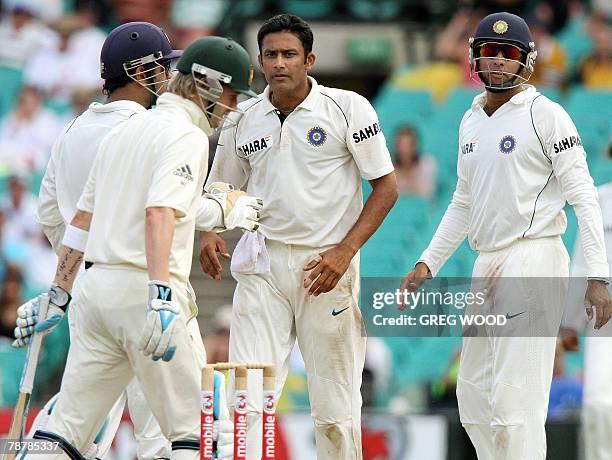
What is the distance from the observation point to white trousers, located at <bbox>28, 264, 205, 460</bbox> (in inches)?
192

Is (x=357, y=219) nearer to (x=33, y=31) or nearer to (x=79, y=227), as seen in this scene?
(x=79, y=227)

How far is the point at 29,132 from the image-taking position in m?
12.6

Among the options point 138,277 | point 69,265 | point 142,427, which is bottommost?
point 142,427

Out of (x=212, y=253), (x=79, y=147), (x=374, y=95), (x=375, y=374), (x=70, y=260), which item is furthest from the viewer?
(x=374, y=95)

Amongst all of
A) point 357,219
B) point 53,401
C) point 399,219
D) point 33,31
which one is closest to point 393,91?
point 399,219

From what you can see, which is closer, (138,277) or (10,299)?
(138,277)

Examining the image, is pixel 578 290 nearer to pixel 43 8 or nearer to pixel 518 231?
pixel 518 231

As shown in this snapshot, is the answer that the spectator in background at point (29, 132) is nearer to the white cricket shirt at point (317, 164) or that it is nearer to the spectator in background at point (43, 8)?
the spectator in background at point (43, 8)

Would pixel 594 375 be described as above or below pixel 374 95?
below

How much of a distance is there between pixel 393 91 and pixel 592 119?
2.01 metres

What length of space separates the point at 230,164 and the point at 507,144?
1.38 meters

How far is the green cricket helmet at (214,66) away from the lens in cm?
518

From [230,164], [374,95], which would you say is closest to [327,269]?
[230,164]

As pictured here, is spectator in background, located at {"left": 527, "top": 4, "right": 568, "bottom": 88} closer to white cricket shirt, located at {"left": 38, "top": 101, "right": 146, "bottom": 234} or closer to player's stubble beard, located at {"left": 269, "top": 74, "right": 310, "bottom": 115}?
player's stubble beard, located at {"left": 269, "top": 74, "right": 310, "bottom": 115}
